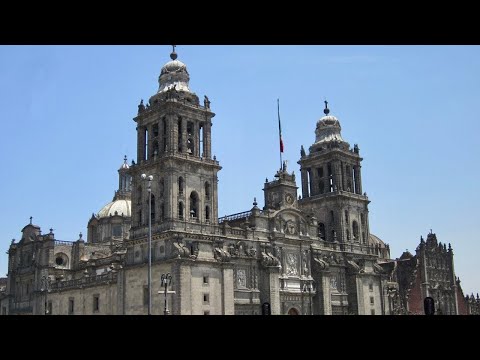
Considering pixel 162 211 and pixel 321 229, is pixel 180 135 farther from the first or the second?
pixel 321 229

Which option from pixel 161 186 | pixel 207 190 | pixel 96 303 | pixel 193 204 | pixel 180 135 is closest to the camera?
pixel 161 186

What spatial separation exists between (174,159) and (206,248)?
817cm

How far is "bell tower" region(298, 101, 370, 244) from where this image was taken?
70.0 meters

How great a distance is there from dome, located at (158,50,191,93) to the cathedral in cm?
15

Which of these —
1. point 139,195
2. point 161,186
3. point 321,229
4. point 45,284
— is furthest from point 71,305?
point 321,229

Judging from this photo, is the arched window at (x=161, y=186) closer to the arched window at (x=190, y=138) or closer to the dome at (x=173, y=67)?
the arched window at (x=190, y=138)

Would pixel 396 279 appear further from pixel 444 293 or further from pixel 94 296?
pixel 94 296

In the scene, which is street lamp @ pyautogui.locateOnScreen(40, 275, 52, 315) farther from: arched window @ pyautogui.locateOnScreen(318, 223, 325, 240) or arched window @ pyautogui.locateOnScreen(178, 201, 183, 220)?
arched window @ pyautogui.locateOnScreen(318, 223, 325, 240)

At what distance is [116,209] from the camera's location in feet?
271

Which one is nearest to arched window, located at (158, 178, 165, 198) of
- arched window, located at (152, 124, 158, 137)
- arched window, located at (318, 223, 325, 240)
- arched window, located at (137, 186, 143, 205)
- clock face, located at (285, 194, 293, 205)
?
arched window, located at (137, 186, 143, 205)

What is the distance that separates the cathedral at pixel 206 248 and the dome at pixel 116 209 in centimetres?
23

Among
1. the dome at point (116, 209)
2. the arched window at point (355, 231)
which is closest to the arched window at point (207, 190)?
the arched window at point (355, 231)

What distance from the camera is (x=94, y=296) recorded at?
60156mm

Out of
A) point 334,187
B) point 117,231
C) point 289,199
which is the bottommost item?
point 289,199
